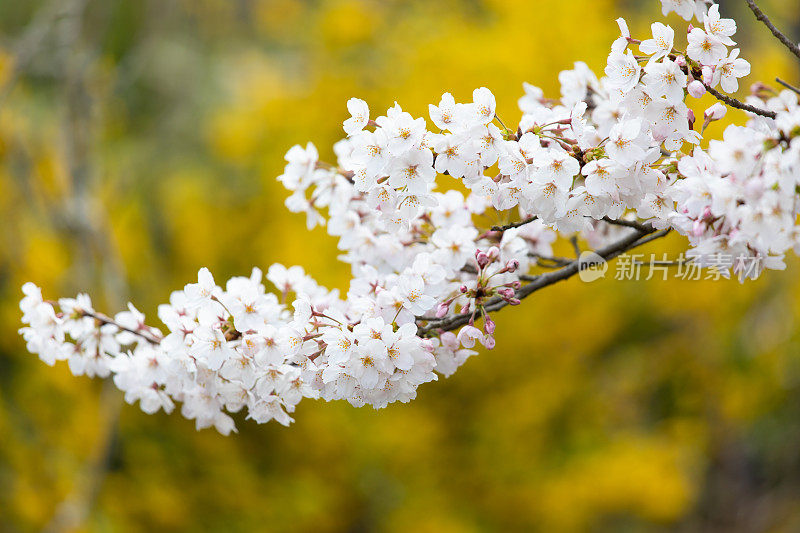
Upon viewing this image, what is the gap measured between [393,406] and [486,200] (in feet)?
8.00

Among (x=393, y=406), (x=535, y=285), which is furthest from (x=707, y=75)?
(x=393, y=406)

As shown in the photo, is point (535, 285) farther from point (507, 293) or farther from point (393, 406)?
point (393, 406)

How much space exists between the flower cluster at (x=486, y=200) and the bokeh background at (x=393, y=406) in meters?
2.19

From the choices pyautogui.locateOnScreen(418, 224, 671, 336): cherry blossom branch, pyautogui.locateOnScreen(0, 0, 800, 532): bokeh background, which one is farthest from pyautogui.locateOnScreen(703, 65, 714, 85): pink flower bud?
pyautogui.locateOnScreen(0, 0, 800, 532): bokeh background

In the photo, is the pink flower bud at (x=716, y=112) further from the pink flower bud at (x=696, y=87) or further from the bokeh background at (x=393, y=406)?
the bokeh background at (x=393, y=406)

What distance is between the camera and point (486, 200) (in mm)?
1265

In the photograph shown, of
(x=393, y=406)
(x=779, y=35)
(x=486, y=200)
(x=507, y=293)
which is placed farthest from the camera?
(x=393, y=406)

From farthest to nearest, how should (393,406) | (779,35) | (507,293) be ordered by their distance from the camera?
(393,406) → (507,293) → (779,35)

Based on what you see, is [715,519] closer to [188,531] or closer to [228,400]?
[188,531]

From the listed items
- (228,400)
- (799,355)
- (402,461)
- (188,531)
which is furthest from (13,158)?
(799,355)

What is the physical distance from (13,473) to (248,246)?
172cm

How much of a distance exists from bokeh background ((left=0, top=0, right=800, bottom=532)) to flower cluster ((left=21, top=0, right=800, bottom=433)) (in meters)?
2.19

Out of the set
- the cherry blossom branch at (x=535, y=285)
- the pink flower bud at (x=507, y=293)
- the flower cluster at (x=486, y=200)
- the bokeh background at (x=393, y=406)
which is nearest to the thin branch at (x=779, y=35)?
the flower cluster at (x=486, y=200)

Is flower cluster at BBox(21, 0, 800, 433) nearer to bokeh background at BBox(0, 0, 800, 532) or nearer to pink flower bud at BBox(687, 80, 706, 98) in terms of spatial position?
pink flower bud at BBox(687, 80, 706, 98)
